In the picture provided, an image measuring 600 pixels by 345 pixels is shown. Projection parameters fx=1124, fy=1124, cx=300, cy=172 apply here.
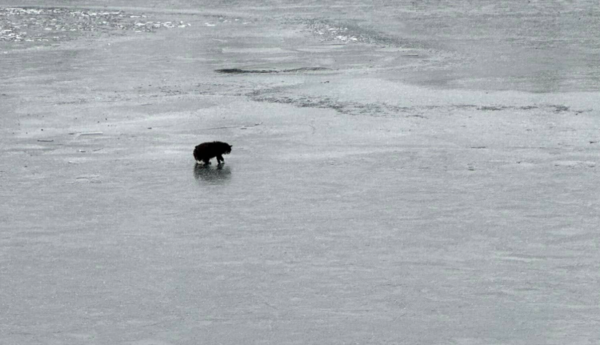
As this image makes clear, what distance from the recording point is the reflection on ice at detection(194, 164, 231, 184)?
12.2 metres

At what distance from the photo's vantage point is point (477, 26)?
3134cm

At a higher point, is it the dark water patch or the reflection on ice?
the reflection on ice

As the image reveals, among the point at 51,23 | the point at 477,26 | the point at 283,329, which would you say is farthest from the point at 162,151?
the point at 51,23

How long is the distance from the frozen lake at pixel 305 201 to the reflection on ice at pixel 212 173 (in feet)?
0.17

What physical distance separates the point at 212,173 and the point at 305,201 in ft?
6.21

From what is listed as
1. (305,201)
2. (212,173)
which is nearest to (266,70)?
(212,173)

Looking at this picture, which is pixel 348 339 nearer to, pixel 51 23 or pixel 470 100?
pixel 470 100

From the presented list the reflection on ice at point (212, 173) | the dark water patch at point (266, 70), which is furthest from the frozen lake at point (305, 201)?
A: the dark water patch at point (266, 70)

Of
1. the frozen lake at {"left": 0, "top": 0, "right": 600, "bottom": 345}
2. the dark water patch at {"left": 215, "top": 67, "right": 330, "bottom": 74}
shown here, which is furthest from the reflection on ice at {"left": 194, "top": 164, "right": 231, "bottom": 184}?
the dark water patch at {"left": 215, "top": 67, "right": 330, "bottom": 74}

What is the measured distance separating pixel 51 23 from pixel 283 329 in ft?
99.0

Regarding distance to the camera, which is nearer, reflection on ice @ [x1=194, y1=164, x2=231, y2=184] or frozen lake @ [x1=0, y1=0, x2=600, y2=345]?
frozen lake @ [x1=0, y1=0, x2=600, y2=345]

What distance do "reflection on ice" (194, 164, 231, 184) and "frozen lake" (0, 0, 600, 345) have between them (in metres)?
0.05

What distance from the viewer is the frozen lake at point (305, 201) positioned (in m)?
7.65

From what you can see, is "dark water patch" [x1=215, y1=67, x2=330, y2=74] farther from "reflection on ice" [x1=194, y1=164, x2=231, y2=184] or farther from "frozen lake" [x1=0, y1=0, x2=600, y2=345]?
"reflection on ice" [x1=194, y1=164, x2=231, y2=184]
